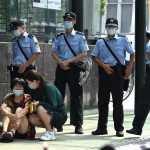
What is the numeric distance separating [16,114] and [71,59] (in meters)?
1.36

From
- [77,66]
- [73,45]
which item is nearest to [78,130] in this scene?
[77,66]

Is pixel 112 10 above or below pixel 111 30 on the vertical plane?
above

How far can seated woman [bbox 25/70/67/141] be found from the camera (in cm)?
736

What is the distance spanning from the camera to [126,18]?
4912 cm

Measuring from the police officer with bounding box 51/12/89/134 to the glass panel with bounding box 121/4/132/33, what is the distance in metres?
39.9

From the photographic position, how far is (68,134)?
814 centimetres

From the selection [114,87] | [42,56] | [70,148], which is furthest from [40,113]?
[42,56]

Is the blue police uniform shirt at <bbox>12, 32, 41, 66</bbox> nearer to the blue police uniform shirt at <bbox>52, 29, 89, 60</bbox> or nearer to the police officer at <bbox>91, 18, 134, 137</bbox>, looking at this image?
the blue police uniform shirt at <bbox>52, 29, 89, 60</bbox>

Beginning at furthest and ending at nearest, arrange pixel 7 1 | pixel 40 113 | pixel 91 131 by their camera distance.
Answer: pixel 7 1
pixel 91 131
pixel 40 113

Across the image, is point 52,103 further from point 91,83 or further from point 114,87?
point 91,83

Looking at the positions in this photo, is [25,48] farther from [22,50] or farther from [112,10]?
[112,10]

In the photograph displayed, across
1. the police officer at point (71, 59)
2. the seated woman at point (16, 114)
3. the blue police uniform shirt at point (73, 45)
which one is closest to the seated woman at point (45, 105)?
the seated woman at point (16, 114)

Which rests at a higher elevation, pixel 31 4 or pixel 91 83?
pixel 31 4

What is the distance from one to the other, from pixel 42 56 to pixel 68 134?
7.81ft
